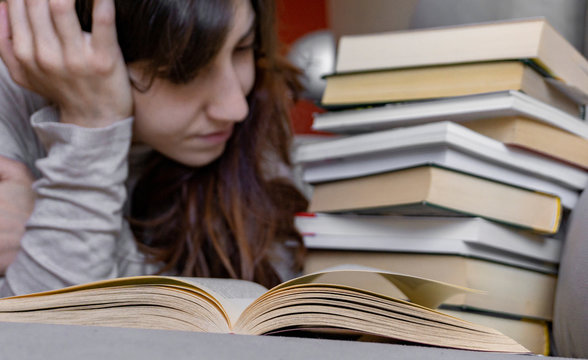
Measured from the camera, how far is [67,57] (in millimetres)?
767

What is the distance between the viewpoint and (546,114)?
71 centimetres

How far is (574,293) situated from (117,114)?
Result: 2.06 ft

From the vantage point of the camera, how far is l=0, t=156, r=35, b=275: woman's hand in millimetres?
784

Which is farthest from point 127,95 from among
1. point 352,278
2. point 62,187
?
point 352,278

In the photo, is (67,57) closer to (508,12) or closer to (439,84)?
(439,84)

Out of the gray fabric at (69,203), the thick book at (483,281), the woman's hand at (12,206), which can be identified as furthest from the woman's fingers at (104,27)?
the thick book at (483,281)

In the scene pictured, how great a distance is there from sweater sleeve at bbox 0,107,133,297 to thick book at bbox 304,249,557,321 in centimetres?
37

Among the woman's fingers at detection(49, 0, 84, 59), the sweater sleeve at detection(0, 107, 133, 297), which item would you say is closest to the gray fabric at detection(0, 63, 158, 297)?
the sweater sleeve at detection(0, 107, 133, 297)

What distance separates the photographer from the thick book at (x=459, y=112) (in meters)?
0.69

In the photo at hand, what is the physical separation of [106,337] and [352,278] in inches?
14.2

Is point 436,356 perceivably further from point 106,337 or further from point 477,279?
point 477,279

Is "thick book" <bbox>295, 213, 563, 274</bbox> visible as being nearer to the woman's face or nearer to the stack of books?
the stack of books

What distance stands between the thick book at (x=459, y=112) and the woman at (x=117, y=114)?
0.66 ft

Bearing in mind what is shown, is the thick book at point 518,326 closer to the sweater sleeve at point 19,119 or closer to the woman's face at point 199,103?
the woman's face at point 199,103
